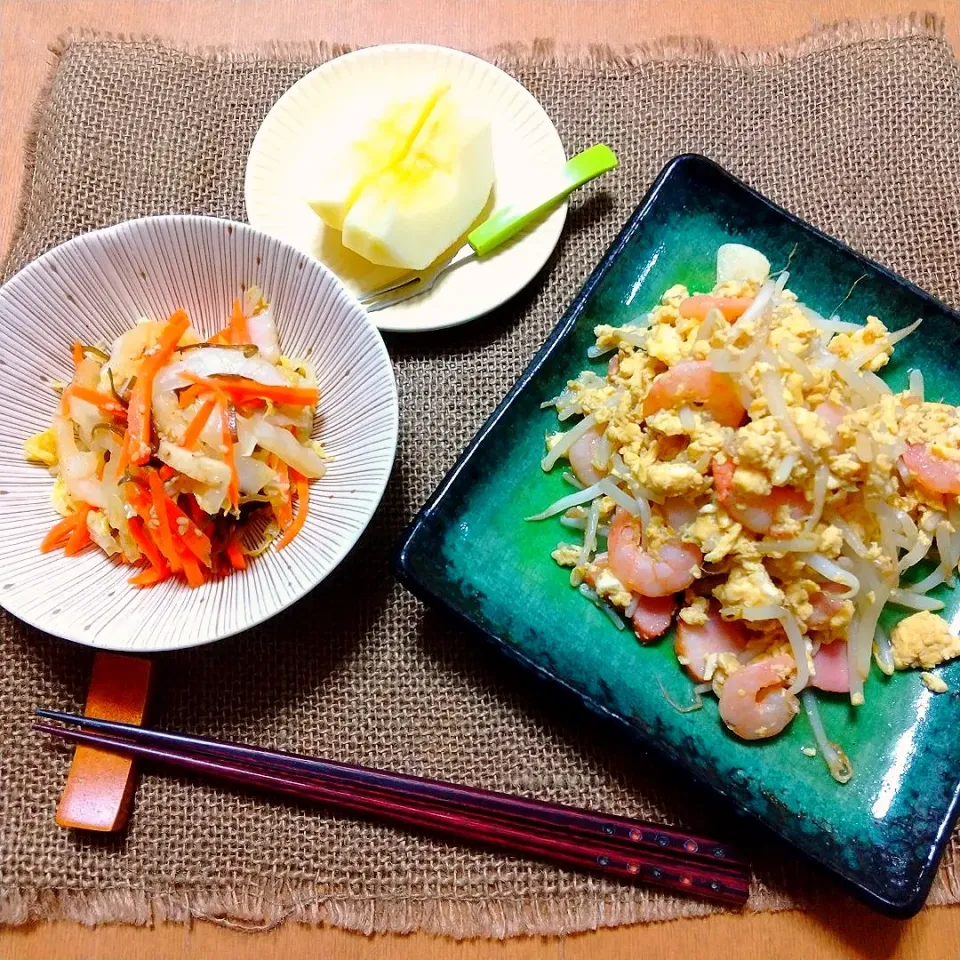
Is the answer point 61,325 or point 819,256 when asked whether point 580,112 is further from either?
point 61,325

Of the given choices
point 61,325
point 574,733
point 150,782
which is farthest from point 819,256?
point 150,782

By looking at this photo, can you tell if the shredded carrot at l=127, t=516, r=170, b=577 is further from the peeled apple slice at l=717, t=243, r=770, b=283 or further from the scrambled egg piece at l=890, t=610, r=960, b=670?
the scrambled egg piece at l=890, t=610, r=960, b=670

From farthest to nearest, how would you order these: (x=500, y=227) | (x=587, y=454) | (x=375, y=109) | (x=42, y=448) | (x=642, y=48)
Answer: (x=642, y=48)
(x=375, y=109)
(x=500, y=227)
(x=587, y=454)
(x=42, y=448)

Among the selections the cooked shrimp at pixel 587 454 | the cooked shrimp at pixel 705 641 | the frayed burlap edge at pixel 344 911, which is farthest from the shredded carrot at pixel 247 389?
the frayed burlap edge at pixel 344 911

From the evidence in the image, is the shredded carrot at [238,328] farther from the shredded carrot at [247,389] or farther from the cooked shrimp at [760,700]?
the cooked shrimp at [760,700]

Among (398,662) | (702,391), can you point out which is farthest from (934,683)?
(398,662)

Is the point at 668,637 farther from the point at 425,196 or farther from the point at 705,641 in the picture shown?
the point at 425,196
